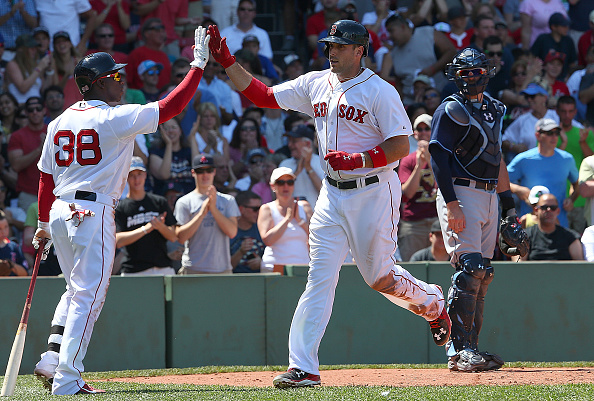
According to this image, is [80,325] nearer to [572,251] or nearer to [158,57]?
[572,251]

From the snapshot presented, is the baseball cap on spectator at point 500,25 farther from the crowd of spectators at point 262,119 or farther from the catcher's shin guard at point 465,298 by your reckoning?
the catcher's shin guard at point 465,298

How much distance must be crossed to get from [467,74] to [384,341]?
2.80m

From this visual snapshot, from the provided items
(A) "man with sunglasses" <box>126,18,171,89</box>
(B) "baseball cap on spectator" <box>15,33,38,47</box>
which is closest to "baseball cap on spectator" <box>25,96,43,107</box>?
(B) "baseball cap on spectator" <box>15,33,38,47</box>

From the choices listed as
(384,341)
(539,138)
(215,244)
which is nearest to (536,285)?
(384,341)

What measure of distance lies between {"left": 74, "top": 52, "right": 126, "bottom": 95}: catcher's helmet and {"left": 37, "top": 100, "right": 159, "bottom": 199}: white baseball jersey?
0.18 meters

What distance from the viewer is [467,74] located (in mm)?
6605

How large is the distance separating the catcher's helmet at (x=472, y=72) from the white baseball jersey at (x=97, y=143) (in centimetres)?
241

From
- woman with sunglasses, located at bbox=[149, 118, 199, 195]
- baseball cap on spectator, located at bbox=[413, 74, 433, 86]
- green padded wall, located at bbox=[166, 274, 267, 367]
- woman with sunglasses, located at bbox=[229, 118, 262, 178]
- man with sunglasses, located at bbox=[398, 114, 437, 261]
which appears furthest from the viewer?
baseball cap on spectator, located at bbox=[413, 74, 433, 86]

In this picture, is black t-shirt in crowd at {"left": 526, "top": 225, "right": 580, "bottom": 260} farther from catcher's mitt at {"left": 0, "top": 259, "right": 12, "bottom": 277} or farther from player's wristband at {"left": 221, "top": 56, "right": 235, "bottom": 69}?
catcher's mitt at {"left": 0, "top": 259, "right": 12, "bottom": 277}

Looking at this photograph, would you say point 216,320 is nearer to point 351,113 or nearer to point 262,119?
point 351,113

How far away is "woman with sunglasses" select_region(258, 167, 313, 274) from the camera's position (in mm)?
8914

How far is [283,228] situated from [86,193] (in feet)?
11.4

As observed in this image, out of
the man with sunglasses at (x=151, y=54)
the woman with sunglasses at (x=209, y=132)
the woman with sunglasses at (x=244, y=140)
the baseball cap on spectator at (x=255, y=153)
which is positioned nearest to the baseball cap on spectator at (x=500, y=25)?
the woman with sunglasses at (x=244, y=140)

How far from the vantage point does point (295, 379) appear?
212 inches
